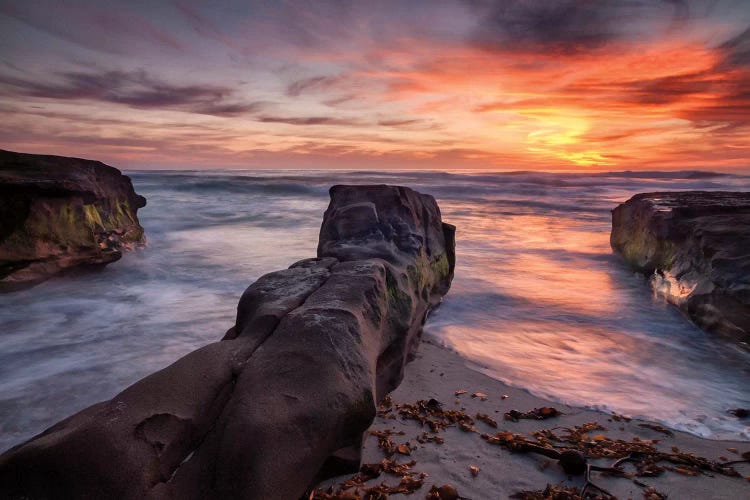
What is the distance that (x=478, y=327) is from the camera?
5152 mm

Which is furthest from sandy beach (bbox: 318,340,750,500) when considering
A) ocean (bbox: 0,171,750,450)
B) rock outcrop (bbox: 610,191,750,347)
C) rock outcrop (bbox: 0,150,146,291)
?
rock outcrop (bbox: 0,150,146,291)

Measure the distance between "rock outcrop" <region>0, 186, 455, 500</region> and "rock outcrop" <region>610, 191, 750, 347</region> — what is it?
394 cm

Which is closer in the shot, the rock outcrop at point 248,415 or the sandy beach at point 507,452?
the rock outcrop at point 248,415

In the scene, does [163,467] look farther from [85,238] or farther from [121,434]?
[85,238]

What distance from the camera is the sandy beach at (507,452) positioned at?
2.20 m

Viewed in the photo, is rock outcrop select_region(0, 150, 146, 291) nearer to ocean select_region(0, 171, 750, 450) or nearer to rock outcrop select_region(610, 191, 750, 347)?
ocean select_region(0, 171, 750, 450)

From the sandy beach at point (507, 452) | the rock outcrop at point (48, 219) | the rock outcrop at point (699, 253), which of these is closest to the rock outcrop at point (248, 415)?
the sandy beach at point (507, 452)

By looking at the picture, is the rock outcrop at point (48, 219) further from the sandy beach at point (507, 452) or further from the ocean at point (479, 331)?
the sandy beach at point (507, 452)

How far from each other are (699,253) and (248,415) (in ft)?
19.8

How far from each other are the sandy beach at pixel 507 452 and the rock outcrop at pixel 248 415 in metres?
0.33

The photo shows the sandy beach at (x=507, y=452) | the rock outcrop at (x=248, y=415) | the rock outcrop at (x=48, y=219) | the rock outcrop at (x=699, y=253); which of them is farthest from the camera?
the rock outcrop at (x=48, y=219)

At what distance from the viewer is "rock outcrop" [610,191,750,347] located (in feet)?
15.1

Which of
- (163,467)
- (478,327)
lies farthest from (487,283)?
(163,467)

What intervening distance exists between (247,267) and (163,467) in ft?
22.9
